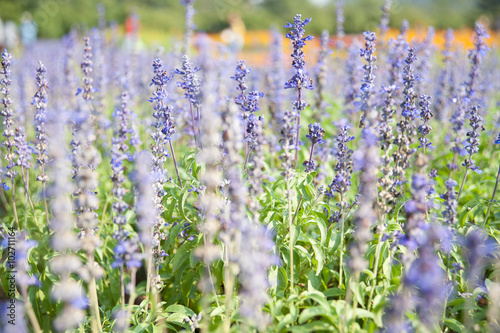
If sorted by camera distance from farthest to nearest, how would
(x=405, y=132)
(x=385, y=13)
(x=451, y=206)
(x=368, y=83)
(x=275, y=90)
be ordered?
(x=275, y=90) < (x=385, y=13) < (x=405, y=132) < (x=368, y=83) < (x=451, y=206)

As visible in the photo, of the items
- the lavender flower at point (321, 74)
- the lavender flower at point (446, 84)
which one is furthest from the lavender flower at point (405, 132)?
the lavender flower at point (446, 84)

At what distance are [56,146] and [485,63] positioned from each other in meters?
10.2

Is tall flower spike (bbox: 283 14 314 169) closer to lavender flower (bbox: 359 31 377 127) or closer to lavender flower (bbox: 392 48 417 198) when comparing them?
lavender flower (bbox: 359 31 377 127)

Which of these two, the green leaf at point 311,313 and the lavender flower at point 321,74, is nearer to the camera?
the green leaf at point 311,313

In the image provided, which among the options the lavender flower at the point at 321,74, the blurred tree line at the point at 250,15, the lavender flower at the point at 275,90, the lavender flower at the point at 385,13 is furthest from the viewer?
the blurred tree line at the point at 250,15

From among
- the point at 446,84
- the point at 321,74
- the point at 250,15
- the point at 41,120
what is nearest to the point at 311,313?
the point at 41,120

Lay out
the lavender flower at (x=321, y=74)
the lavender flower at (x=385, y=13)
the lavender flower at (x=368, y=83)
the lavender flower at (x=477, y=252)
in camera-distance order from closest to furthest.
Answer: the lavender flower at (x=477, y=252)
the lavender flower at (x=368, y=83)
the lavender flower at (x=385, y=13)
the lavender flower at (x=321, y=74)

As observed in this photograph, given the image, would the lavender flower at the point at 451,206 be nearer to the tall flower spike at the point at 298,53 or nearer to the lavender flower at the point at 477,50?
the tall flower spike at the point at 298,53

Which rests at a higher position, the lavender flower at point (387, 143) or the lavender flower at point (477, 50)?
the lavender flower at point (477, 50)

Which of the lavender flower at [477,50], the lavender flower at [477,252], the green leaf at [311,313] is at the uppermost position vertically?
the lavender flower at [477,50]

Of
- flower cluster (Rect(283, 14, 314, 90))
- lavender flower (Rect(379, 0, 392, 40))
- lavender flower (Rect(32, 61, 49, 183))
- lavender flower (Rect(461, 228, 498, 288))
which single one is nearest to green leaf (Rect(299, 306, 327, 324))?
lavender flower (Rect(461, 228, 498, 288))

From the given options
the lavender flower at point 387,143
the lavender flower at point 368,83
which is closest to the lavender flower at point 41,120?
the lavender flower at point 368,83

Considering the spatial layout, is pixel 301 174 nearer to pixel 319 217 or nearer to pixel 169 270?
pixel 319 217

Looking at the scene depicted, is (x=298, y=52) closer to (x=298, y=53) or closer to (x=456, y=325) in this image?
(x=298, y=53)
